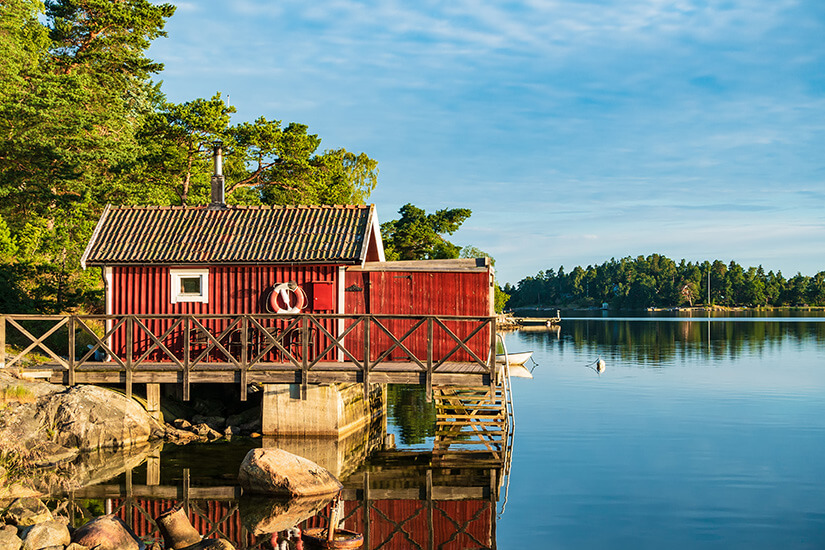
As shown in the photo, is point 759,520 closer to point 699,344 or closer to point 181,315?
point 181,315

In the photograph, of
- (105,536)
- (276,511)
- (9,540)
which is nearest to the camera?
(9,540)

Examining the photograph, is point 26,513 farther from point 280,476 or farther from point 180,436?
point 180,436

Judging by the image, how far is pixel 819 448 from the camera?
19578 millimetres

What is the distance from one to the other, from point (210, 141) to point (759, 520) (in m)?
24.3

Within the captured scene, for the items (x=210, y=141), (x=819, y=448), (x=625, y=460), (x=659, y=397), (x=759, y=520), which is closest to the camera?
(x=759, y=520)

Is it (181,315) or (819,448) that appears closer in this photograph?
(181,315)

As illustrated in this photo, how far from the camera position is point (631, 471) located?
17219 millimetres

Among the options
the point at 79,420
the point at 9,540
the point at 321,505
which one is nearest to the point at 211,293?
the point at 79,420

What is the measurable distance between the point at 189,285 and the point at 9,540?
9.46m

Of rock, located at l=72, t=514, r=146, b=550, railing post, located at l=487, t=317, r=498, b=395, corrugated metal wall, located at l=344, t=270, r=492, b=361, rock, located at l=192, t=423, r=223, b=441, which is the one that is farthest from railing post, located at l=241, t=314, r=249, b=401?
rock, located at l=72, t=514, r=146, b=550

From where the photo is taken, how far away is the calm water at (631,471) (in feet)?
41.7

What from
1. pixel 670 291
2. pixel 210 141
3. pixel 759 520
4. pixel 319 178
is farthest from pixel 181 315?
pixel 670 291

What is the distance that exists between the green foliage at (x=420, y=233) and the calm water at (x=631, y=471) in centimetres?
2333

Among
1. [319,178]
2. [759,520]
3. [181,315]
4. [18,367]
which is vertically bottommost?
[759,520]
